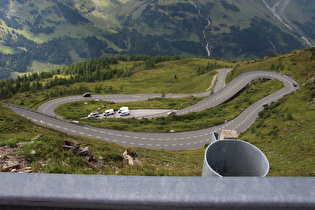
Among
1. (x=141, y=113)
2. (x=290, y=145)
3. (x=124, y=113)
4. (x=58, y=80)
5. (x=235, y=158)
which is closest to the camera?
(x=235, y=158)

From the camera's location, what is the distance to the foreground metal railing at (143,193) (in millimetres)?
3406

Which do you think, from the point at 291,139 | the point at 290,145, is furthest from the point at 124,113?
the point at 290,145

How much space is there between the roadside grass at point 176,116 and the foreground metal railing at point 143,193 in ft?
152

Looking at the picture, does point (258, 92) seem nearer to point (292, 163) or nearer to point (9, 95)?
point (292, 163)

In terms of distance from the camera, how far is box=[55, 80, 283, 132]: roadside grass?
169 ft

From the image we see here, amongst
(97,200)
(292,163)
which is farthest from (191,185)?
(292,163)

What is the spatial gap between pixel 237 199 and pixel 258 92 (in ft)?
263

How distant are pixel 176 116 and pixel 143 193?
56471mm

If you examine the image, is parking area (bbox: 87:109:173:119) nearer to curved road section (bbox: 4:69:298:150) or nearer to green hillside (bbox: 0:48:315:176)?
green hillside (bbox: 0:48:315:176)

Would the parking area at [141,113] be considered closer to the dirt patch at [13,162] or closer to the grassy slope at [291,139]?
the grassy slope at [291,139]

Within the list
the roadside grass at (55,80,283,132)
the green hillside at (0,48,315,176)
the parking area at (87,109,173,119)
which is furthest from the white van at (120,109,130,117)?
the green hillside at (0,48,315,176)

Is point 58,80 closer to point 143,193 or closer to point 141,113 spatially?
point 141,113

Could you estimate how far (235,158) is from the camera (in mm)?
8086

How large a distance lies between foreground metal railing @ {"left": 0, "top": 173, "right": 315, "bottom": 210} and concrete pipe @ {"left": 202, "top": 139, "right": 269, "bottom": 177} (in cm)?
374
